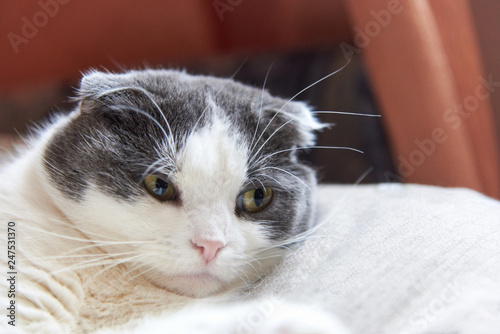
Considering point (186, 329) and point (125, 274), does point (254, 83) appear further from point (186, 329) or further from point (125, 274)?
point (186, 329)

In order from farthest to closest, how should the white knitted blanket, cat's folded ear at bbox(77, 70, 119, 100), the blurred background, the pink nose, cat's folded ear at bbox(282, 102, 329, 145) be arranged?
the blurred background, cat's folded ear at bbox(282, 102, 329, 145), cat's folded ear at bbox(77, 70, 119, 100), the pink nose, the white knitted blanket

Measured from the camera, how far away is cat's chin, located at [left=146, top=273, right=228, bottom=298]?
0.88 meters

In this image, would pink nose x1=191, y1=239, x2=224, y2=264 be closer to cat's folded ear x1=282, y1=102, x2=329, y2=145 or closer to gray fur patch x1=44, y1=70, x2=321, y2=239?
gray fur patch x1=44, y1=70, x2=321, y2=239

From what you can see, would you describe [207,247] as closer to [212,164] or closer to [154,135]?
[212,164]

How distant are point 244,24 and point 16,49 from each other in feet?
3.75

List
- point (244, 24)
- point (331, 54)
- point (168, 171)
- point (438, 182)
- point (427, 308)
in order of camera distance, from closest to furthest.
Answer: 1. point (427, 308)
2. point (168, 171)
3. point (438, 182)
4. point (331, 54)
5. point (244, 24)

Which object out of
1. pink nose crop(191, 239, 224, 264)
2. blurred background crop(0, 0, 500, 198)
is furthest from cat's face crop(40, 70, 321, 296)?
blurred background crop(0, 0, 500, 198)

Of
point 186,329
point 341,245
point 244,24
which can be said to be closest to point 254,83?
point 244,24

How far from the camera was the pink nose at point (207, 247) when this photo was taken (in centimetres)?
82

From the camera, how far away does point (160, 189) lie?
89 cm

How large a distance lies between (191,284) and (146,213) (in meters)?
0.18

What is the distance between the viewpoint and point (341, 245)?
0.89 metres

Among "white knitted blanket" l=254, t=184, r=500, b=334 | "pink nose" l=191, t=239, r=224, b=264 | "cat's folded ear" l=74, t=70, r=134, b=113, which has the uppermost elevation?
"cat's folded ear" l=74, t=70, r=134, b=113

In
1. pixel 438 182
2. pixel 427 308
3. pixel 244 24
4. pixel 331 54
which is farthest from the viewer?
pixel 244 24
